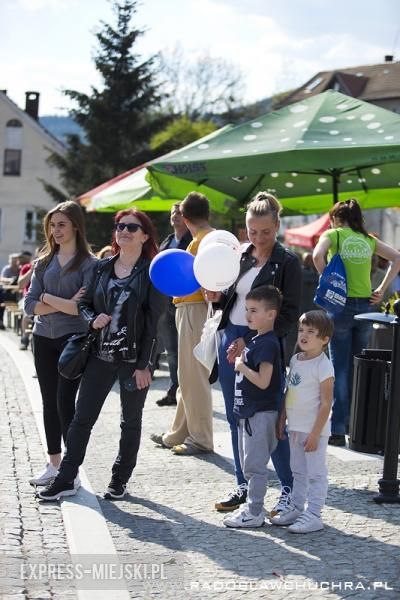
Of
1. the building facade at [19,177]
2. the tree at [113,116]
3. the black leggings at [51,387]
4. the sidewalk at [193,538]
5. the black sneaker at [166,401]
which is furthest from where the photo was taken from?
the building facade at [19,177]

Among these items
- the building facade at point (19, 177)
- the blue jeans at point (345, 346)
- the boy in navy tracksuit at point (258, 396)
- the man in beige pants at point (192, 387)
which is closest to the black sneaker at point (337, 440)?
the blue jeans at point (345, 346)

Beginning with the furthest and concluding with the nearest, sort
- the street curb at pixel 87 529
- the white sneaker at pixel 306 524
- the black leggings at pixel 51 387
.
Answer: the black leggings at pixel 51 387, the white sneaker at pixel 306 524, the street curb at pixel 87 529

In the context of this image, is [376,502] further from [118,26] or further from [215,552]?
[118,26]

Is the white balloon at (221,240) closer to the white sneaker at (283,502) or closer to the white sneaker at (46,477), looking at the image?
the white sneaker at (283,502)

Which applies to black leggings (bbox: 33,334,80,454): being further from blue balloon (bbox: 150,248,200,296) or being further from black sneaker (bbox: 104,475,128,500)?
blue balloon (bbox: 150,248,200,296)

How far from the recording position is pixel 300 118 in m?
10.3

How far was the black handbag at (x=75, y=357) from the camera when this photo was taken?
21.0 ft

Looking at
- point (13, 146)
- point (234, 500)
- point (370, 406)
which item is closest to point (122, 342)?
point (234, 500)

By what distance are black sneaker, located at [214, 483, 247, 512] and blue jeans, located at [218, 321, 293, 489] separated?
48 millimetres

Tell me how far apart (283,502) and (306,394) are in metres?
0.67

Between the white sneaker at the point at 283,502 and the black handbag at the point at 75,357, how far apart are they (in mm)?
1428

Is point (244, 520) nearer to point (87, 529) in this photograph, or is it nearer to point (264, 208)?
point (87, 529)

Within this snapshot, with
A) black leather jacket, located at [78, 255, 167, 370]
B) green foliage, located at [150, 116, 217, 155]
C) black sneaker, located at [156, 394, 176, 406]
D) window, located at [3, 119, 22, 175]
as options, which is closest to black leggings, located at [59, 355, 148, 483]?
black leather jacket, located at [78, 255, 167, 370]

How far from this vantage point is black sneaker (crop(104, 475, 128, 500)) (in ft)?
21.7
